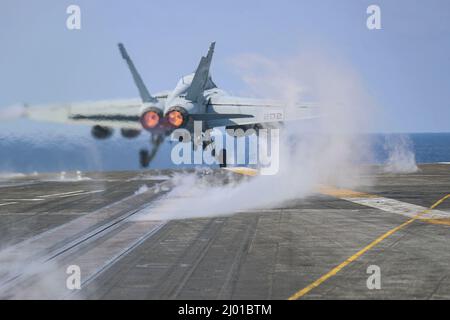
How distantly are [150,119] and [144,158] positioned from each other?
23.9ft

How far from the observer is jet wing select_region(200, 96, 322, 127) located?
125 feet

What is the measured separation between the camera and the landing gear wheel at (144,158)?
35.6 meters

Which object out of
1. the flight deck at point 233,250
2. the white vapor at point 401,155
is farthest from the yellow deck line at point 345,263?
the white vapor at point 401,155

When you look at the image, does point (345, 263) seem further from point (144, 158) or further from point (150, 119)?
point (144, 158)

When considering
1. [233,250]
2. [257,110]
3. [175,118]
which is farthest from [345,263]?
[257,110]

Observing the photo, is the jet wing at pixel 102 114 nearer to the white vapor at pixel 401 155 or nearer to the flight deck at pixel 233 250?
the flight deck at pixel 233 250

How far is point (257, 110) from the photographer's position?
1554 inches

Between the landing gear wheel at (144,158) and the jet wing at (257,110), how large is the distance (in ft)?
15.6

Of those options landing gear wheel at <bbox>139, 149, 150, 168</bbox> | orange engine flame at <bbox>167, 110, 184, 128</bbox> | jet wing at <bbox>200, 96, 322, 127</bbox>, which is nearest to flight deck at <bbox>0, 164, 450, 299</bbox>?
landing gear wheel at <bbox>139, 149, 150, 168</bbox>

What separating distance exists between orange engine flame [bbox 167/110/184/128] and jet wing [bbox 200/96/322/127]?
5.81m

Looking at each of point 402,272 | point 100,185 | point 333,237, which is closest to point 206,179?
point 100,185

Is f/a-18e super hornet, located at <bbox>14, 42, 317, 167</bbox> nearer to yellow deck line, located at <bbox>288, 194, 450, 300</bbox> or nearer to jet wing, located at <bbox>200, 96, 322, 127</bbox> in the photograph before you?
jet wing, located at <bbox>200, 96, 322, 127</bbox>
